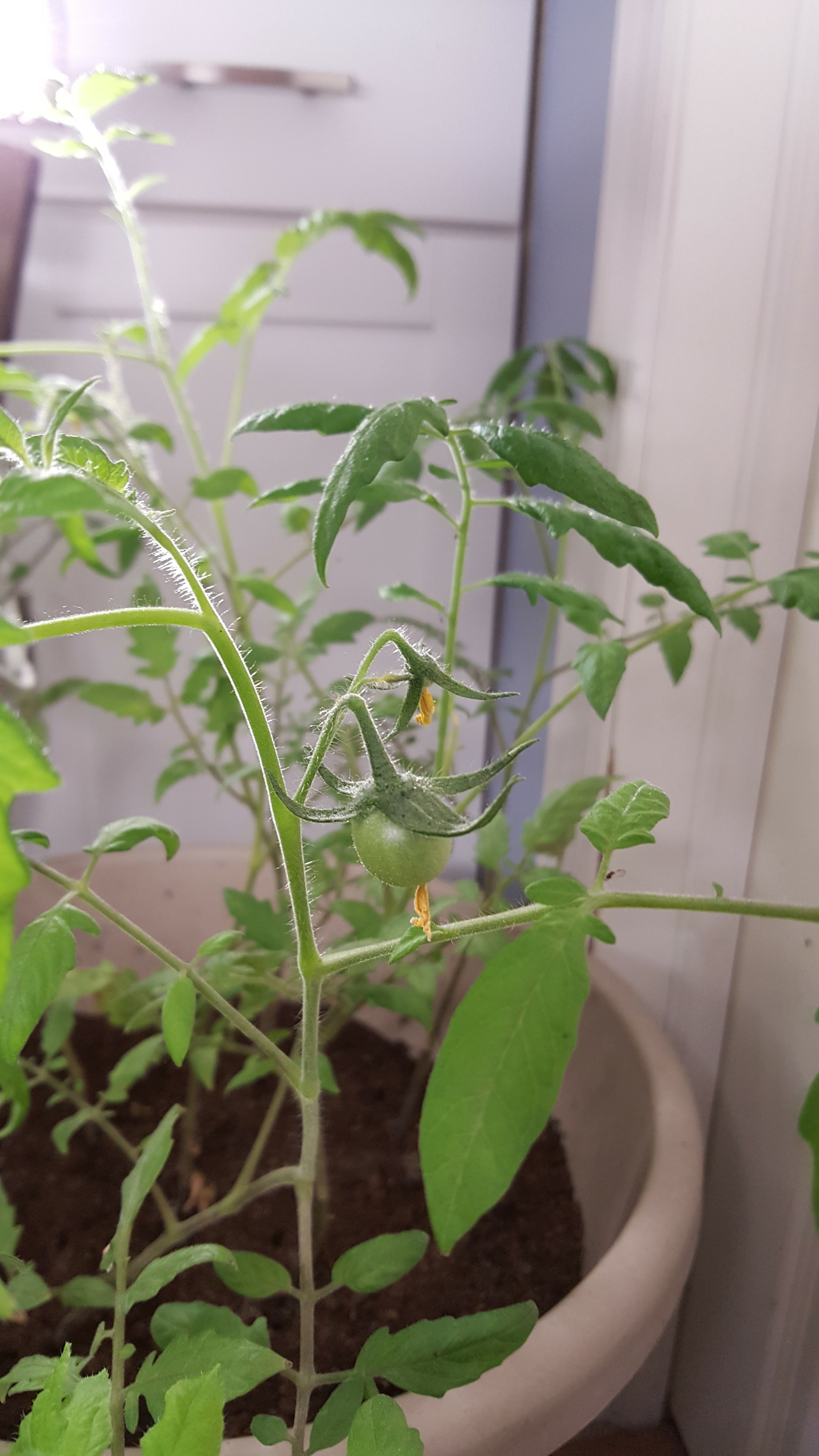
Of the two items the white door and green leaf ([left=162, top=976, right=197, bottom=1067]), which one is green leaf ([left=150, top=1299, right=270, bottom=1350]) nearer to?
green leaf ([left=162, top=976, right=197, bottom=1067])

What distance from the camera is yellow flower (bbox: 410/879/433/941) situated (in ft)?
1.09

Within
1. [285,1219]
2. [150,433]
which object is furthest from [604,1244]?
[150,433]

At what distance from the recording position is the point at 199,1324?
41cm

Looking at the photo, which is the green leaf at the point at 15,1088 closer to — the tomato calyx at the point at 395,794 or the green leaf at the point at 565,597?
the tomato calyx at the point at 395,794

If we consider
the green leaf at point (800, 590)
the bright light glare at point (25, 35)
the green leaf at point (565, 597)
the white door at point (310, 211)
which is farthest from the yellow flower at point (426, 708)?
the bright light glare at point (25, 35)

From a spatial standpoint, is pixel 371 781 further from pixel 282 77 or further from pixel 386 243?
pixel 282 77

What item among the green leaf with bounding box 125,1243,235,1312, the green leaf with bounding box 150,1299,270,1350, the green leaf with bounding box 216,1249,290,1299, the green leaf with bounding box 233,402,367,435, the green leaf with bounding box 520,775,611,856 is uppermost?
the green leaf with bounding box 233,402,367,435

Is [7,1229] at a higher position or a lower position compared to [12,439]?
lower

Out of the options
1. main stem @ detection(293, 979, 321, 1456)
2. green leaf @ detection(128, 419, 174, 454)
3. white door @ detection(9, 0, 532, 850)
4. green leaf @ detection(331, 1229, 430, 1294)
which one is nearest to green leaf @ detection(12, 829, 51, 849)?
main stem @ detection(293, 979, 321, 1456)

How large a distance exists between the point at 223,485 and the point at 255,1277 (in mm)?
466

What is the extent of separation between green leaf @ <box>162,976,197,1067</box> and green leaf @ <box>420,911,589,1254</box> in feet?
0.43

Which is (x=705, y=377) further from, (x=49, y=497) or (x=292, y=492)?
(x=49, y=497)

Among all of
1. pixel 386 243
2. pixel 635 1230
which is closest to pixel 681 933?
pixel 635 1230

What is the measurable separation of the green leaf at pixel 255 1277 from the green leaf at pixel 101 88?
28.3 inches
